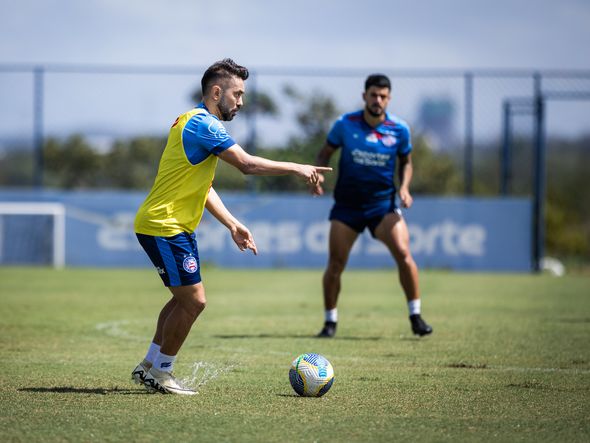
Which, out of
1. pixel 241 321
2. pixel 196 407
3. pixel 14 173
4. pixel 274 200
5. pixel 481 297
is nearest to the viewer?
pixel 196 407

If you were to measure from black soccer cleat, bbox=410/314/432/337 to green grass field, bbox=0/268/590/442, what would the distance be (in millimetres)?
115

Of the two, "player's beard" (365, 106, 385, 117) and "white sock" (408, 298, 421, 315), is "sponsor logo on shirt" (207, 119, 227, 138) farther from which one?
"white sock" (408, 298, 421, 315)

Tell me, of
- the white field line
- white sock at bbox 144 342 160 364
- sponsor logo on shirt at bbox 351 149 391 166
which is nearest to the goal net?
the white field line

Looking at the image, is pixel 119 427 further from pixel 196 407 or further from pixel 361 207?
pixel 361 207

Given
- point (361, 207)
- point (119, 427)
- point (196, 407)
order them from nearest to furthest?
point (119, 427)
point (196, 407)
point (361, 207)

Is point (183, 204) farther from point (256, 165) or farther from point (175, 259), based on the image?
point (256, 165)

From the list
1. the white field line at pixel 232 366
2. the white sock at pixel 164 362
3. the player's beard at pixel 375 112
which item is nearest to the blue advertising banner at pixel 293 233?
the player's beard at pixel 375 112

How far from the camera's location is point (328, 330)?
31.7 ft

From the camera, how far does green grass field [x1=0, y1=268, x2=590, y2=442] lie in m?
5.23

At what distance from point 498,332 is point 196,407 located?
5108mm

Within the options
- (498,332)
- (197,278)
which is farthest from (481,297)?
(197,278)

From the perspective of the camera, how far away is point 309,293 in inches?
604

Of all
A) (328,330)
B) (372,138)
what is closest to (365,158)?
(372,138)

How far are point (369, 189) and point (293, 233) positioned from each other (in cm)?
1186
